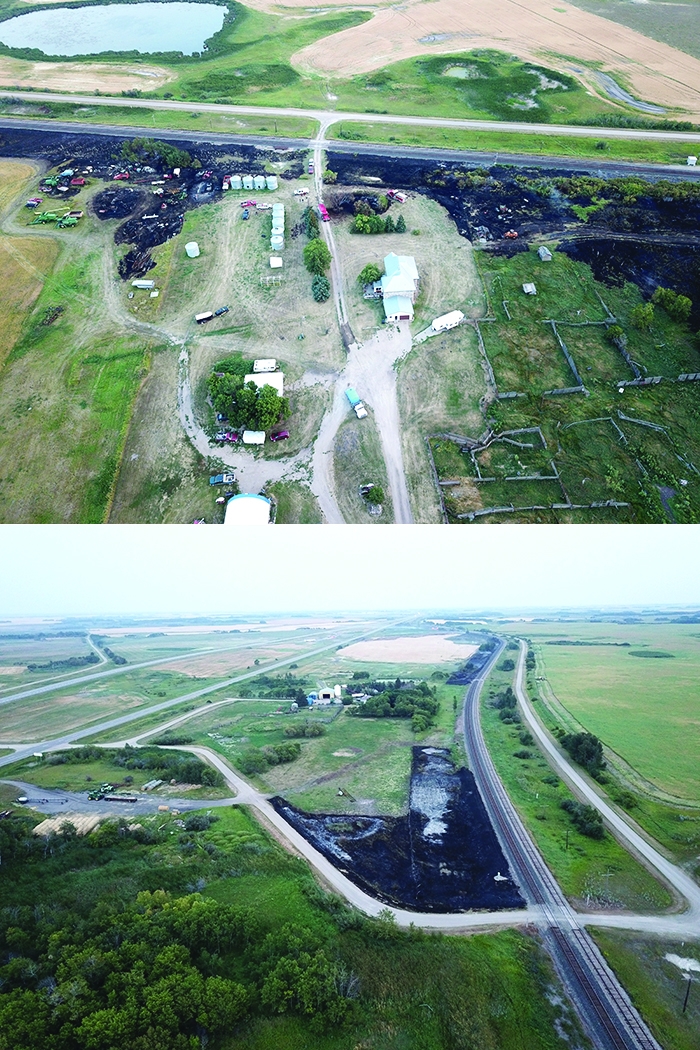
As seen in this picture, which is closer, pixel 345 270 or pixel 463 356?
pixel 463 356

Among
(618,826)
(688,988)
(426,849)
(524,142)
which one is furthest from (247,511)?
(524,142)

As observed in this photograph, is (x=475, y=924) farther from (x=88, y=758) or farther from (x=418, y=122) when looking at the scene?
(x=418, y=122)

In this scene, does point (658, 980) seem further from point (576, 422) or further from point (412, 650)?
point (576, 422)

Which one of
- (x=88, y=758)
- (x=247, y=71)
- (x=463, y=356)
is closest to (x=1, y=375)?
(x=88, y=758)

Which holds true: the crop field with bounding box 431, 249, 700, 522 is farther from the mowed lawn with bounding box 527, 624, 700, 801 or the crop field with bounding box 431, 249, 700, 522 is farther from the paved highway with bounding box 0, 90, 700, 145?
the paved highway with bounding box 0, 90, 700, 145

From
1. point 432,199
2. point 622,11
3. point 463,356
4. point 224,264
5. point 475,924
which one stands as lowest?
point 475,924

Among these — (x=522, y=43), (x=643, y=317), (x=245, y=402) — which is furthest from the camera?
(x=522, y=43)
